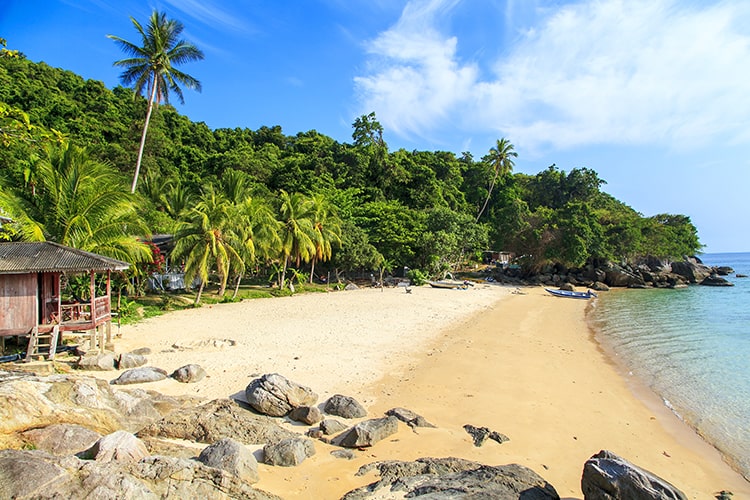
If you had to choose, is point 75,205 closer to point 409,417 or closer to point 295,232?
point 409,417

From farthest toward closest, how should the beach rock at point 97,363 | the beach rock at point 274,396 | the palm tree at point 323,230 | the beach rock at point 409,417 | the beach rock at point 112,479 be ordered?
the palm tree at point 323,230 < the beach rock at point 97,363 < the beach rock at point 274,396 < the beach rock at point 409,417 < the beach rock at point 112,479

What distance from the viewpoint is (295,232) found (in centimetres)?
2758

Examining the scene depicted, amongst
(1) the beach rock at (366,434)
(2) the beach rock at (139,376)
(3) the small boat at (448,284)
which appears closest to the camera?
(1) the beach rock at (366,434)

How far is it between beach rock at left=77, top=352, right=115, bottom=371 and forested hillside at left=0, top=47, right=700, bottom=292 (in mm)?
5463

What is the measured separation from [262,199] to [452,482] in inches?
1115

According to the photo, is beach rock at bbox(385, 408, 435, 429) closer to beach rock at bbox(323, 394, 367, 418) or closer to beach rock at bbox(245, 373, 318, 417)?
beach rock at bbox(323, 394, 367, 418)

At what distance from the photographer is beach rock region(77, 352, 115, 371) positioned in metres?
9.66

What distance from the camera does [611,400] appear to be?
9.77 metres

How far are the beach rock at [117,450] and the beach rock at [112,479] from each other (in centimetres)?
42

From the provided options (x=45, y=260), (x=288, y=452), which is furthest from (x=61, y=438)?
(x=45, y=260)

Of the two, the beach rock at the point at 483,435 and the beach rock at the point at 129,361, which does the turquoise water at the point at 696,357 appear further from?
the beach rock at the point at 129,361

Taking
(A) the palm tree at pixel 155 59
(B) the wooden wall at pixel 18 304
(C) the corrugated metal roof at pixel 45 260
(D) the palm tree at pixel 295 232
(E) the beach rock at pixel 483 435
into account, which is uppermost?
(A) the palm tree at pixel 155 59

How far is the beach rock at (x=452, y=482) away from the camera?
4.91 meters

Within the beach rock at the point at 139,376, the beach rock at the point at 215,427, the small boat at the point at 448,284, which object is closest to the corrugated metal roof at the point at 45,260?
the beach rock at the point at 139,376
